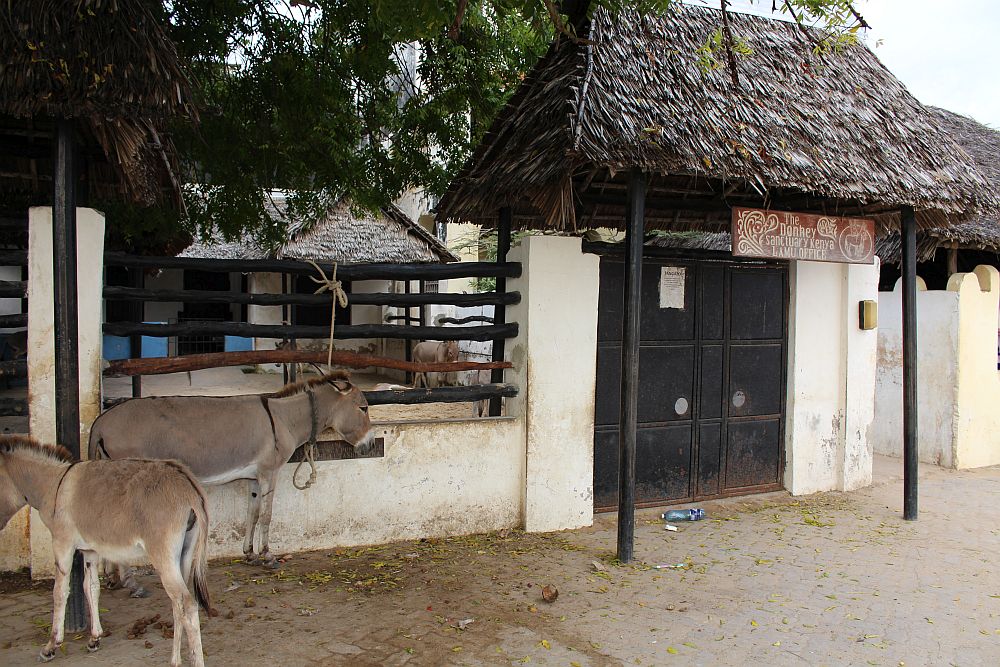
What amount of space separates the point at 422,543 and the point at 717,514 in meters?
2.77

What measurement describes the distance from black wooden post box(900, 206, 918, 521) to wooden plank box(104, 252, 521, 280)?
3655 millimetres

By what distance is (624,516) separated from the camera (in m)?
5.14

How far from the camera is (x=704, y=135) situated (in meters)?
5.21

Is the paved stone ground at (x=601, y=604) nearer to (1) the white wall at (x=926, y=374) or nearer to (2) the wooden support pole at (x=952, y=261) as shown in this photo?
(1) the white wall at (x=926, y=374)

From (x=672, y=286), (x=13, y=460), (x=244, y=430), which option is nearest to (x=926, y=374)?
(x=672, y=286)

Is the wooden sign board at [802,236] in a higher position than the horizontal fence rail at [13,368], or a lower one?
higher

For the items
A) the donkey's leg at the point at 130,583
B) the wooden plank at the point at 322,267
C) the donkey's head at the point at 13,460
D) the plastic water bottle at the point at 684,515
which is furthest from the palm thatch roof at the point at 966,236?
the donkey's head at the point at 13,460

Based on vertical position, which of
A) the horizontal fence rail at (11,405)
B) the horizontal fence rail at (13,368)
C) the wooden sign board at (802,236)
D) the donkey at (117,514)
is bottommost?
the donkey at (117,514)

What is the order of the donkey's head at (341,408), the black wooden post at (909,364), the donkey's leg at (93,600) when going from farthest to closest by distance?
1. the black wooden post at (909,364)
2. the donkey's head at (341,408)
3. the donkey's leg at (93,600)

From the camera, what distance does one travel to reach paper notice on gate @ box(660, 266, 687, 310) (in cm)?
650

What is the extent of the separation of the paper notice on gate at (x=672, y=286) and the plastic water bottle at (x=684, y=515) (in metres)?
1.83

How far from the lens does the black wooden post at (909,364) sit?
6414 mm

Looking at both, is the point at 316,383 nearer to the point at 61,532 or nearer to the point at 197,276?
the point at 61,532

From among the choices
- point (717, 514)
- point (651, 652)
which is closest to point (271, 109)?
point (717, 514)
